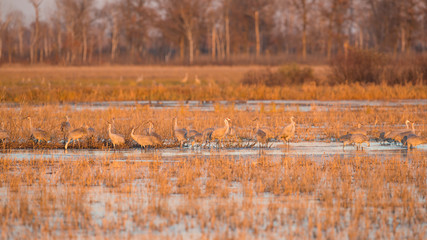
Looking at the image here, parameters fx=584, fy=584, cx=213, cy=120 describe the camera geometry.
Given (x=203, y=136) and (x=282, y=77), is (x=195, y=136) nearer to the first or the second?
(x=203, y=136)

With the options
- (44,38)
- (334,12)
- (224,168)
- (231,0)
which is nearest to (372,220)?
(224,168)

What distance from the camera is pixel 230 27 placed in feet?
238

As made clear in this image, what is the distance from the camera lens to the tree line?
196 ft

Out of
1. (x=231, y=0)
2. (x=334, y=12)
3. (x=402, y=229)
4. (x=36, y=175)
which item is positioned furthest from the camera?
(x=231, y=0)

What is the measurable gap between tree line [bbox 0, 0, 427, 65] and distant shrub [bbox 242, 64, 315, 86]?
19809 millimetres

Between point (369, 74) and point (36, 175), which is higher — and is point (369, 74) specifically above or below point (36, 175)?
above

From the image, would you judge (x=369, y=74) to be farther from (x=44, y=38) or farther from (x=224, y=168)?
(x=44, y=38)

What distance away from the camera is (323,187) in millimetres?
8875

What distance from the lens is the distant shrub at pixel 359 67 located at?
111ft

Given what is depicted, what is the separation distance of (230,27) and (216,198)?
65.6 meters

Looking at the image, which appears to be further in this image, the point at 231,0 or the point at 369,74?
the point at 231,0

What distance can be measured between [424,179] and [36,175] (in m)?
6.40

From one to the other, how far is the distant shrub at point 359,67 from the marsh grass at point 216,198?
2313 centimetres

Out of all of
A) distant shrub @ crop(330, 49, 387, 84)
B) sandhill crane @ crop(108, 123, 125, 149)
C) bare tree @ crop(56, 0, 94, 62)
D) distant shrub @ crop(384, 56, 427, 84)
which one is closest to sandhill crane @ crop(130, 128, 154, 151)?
sandhill crane @ crop(108, 123, 125, 149)
